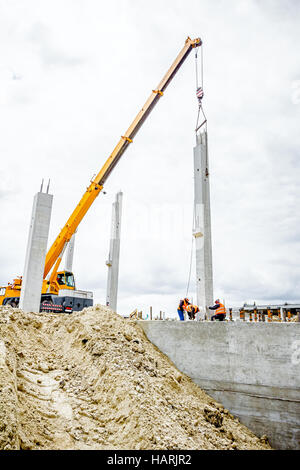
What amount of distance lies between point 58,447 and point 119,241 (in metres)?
11.6

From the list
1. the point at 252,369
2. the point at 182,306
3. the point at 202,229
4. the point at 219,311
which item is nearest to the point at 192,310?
the point at 182,306

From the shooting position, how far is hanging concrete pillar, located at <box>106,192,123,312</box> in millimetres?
14625

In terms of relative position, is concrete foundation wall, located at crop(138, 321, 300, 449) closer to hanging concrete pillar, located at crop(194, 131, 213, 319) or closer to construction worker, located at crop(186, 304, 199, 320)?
construction worker, located at crop(186, 304, 199, 320)

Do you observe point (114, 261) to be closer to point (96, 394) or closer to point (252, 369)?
point (252, 369)

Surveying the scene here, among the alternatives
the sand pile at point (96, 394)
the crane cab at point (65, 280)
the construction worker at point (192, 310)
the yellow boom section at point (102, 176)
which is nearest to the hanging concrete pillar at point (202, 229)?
the construction worker at point (192, 310)

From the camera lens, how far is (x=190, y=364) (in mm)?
6832

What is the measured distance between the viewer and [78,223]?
43.0ft

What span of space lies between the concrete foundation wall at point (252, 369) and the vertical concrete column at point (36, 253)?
440 centimetres

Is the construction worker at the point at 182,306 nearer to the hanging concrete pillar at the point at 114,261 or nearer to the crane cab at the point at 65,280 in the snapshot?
the hanging concrete pillar at the point at 114,261

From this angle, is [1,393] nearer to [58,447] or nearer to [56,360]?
[58,447]

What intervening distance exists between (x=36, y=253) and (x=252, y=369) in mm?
6426
